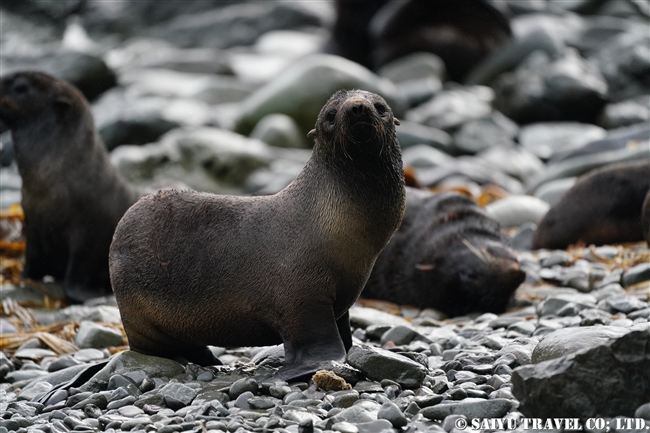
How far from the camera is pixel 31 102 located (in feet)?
27.4

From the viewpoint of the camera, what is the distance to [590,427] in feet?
10.9

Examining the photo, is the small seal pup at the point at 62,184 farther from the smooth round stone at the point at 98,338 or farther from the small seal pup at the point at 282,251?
the small seal pup at the point at 282,251

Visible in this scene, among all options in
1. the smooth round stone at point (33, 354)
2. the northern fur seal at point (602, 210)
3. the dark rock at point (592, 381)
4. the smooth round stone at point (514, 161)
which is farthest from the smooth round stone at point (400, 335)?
the smooth round stone at point (514, 161)

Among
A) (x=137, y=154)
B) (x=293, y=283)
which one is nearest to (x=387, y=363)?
(x=293, y=283)

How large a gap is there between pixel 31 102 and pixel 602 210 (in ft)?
18.2

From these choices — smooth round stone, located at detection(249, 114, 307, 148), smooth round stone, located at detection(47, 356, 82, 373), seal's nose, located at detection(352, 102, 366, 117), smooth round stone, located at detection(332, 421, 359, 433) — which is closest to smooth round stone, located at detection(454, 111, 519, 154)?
smooth round stone, located at detection(249, 114, 307, 148)

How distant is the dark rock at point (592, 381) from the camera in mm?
3371

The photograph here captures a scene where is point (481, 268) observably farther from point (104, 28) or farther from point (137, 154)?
point (104, 28)

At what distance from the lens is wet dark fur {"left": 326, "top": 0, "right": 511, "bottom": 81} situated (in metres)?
20.8

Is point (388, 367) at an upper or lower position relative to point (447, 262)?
upper

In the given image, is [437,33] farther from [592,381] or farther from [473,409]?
[592,381]

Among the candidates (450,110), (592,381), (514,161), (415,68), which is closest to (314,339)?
(592,381)

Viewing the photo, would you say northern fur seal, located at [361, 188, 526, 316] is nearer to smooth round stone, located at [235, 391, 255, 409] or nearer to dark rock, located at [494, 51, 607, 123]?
smooth round stone, located at [235, 391, 255, 409]

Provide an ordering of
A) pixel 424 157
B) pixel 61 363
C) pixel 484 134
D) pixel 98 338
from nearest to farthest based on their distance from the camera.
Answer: pixel 61 363 → pixel 98 338 → pixel 424 157 → pixel 484 134
